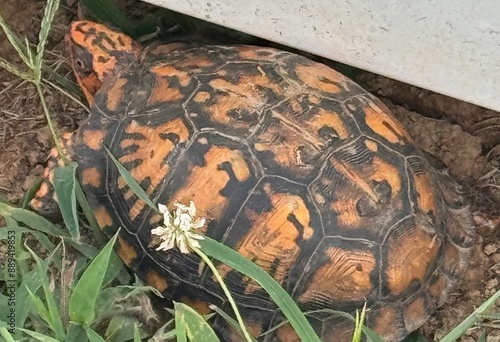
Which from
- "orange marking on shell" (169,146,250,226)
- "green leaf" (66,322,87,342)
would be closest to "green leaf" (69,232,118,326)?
"green leaf" (66,322,87,342)

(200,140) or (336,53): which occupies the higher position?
(336,53)

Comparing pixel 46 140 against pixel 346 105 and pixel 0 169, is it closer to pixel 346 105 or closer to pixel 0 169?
pixel 0 169

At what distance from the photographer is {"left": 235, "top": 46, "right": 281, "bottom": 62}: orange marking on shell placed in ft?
4.87

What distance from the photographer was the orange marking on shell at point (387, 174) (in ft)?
4.41

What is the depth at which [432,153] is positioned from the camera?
173 cm

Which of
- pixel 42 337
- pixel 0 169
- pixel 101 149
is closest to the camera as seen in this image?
pixel 42 337

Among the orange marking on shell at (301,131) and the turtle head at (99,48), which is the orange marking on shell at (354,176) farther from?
the turtle head at (99,48)

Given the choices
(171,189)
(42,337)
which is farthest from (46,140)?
(42,337)

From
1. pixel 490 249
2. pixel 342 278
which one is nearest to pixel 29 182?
pixel 342 278

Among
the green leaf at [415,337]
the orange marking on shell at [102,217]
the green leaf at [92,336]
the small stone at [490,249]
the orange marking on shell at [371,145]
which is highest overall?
the orange marking on shell at [371,145]

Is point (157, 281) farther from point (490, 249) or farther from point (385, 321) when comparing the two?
point (490, 249)

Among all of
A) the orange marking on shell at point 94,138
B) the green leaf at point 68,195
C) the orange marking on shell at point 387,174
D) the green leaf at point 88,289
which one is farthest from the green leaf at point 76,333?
the orange marking on shell at point 387,174

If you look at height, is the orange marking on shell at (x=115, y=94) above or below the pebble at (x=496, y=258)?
above

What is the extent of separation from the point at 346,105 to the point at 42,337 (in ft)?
2.50
